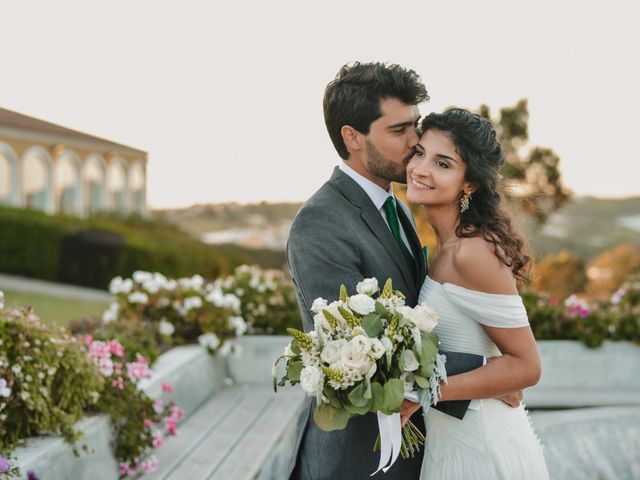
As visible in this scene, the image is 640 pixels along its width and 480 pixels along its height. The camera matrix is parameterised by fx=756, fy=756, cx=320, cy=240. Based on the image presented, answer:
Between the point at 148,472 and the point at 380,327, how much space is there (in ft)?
9.28

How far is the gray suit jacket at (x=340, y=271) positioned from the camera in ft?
8.11

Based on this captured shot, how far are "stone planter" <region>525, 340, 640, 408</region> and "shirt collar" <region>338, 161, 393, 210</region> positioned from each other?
4394 millimetres

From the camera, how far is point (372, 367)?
2035mm

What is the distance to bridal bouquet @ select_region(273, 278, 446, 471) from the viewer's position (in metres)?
2.03

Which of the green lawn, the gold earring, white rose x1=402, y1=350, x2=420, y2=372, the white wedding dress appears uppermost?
the gold earring

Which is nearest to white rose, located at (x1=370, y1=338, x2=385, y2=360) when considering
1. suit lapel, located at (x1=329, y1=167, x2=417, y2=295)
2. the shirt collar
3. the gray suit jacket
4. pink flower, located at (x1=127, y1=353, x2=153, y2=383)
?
the gray suit jacket

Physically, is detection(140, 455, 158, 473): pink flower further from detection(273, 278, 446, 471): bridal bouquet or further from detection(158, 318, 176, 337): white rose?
detection(273, 278, 446, 471): bridal bouquet

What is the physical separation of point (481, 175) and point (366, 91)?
526 millimetres

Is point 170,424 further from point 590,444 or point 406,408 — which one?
point 406,408

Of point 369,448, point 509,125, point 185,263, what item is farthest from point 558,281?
point 369,448

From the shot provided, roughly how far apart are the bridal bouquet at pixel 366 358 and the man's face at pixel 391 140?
755 millimetres

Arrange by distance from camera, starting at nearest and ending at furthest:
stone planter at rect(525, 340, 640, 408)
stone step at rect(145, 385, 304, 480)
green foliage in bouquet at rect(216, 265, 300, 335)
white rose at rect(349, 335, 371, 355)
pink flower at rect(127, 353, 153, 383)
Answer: white rose at rect(349, 335, 371, 355)
pink flower at rect(127, 353, 153, 383)
stone step at rect(145, 385, 304, 480)
stone planter at rect(525, 340, 640, 408)
green foliage in bouquet at rect(216, 265, 300, 335)

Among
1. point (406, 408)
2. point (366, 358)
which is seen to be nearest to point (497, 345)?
point (406, 408)

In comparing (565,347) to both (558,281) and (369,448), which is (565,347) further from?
(558,281)
